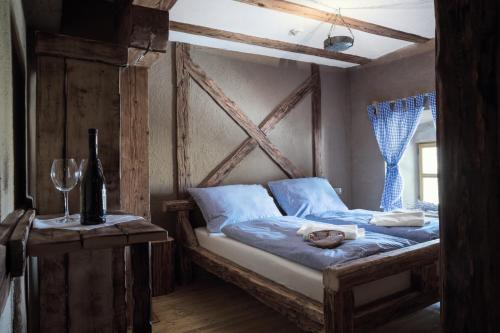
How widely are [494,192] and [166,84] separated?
10.2ft

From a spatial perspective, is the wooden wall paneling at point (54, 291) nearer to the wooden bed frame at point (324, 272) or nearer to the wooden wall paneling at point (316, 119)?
the wooden bed frame at point (324, 272)

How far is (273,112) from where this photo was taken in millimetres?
4039

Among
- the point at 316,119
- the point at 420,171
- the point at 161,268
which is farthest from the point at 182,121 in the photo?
the point at 420,171

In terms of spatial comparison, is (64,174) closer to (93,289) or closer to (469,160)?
(93,289)

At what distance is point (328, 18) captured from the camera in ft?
9.69

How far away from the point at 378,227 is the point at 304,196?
3.43 ft

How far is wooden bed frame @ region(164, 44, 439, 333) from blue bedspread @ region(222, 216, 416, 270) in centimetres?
12

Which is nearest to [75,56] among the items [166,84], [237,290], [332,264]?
[332,264]

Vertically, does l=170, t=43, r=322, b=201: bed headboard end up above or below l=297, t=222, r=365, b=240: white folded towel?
above

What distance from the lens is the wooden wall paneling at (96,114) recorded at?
1.57 m

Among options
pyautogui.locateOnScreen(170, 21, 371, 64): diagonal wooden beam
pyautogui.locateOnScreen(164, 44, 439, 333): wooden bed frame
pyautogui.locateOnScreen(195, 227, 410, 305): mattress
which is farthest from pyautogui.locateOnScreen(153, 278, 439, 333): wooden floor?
pyautogui.locateOnScreen(170, 21, 371, 64): diagonal wooden beam

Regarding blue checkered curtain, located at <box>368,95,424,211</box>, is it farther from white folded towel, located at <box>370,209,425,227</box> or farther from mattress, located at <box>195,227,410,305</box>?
mattress, located at <box>195,227,410,305</box>

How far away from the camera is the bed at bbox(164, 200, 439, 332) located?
1689 mm

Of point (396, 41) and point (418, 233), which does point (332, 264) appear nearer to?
point (418, 233)
